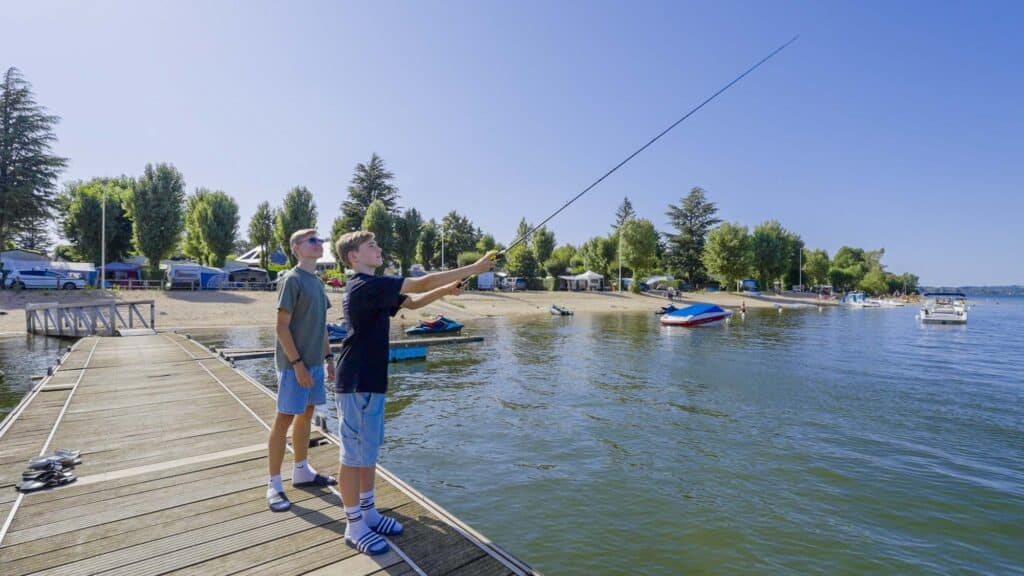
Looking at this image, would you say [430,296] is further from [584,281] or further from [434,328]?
[584,281]

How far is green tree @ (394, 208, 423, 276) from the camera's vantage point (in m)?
67.2

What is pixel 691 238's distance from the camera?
93562 millimetres

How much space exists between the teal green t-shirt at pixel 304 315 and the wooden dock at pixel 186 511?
1442 millimetres

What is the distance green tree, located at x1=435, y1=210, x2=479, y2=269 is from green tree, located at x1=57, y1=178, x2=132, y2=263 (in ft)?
144

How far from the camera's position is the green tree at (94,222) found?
2025 inches

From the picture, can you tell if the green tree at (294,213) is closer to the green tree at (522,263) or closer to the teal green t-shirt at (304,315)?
the green tree at (522,263)

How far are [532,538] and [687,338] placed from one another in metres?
28.3

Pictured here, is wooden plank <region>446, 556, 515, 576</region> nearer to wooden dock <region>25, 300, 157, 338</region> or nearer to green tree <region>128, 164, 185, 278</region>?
wooden dock <region>25, 300, 157, 338</region>

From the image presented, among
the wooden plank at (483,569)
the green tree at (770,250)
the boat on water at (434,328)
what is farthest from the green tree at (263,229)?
the green tree at (770,250)

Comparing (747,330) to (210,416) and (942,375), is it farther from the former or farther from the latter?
(210,416)

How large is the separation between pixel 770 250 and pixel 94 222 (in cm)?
10676

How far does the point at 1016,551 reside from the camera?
669cm

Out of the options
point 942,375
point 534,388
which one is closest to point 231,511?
point 534,388

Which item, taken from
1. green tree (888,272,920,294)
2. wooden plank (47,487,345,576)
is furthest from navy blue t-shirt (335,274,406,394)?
green tree (888,272,920,294)
